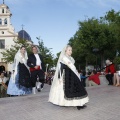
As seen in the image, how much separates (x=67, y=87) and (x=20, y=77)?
3809 mm

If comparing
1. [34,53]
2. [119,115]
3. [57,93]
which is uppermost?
[34,53]

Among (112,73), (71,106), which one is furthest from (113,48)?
(71,106)

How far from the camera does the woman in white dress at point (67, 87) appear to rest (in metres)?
7.33

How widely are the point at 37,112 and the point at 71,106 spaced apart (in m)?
0.99

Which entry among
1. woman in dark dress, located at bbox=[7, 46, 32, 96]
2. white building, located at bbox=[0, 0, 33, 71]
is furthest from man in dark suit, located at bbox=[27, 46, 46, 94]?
white building, located at bbox=[0, 0, 33, 71]

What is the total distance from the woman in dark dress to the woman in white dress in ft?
11.0

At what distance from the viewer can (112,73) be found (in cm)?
1590

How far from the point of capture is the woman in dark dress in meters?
10.9

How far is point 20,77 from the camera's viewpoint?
1090 cm

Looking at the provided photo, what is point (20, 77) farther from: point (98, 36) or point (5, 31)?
point (5, 31)

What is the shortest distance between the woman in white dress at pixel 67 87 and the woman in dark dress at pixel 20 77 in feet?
11.0

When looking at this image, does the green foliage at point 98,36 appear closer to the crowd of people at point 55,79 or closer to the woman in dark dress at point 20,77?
the crowd of people at point 55,79

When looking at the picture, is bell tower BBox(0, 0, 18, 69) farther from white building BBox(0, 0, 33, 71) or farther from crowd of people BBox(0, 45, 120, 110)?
crowd of people BBox(0, 45, 120, 110)

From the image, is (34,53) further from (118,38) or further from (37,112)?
(118,38)
